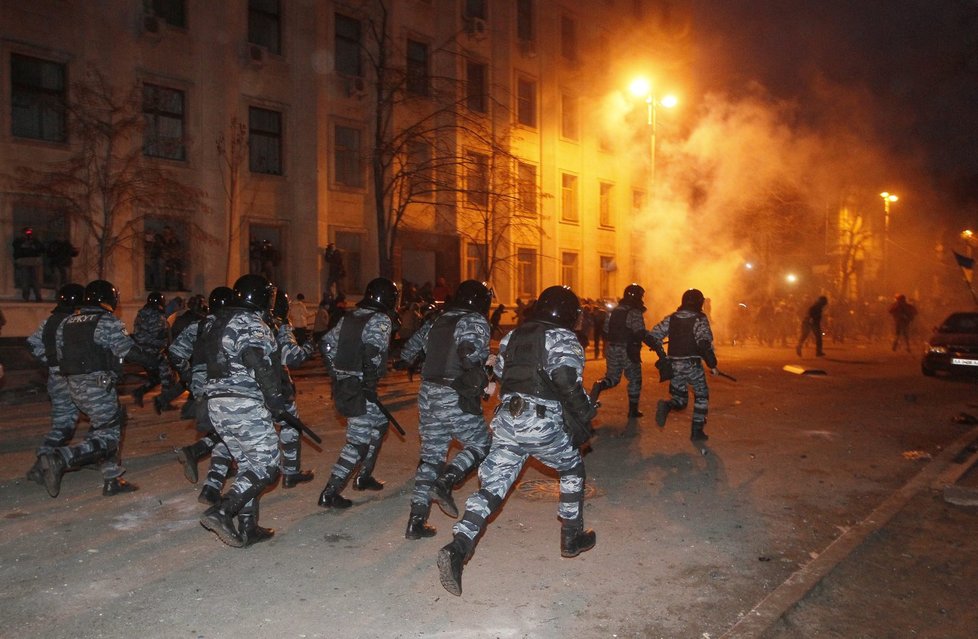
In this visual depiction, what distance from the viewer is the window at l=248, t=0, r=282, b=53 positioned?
21.5 metres

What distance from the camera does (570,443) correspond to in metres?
4.74

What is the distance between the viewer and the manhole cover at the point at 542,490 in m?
6.56

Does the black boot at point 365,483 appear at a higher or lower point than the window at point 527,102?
lower

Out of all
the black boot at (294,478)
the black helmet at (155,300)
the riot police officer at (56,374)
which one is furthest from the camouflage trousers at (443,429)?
the black helmet at (155,300)

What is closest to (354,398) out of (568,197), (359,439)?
(359,439)

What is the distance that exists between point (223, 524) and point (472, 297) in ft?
7.60

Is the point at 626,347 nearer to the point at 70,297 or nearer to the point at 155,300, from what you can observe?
the point at 70,297

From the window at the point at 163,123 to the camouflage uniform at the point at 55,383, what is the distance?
13731 millimetres

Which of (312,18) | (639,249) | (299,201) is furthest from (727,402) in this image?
(639,249)

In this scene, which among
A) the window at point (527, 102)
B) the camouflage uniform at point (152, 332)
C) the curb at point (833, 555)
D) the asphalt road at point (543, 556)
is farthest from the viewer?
the window at point (527, 102)

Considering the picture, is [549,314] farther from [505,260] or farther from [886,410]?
[505,260]

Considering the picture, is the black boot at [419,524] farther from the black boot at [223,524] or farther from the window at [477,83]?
the window at [477,83]

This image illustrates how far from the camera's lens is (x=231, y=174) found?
20.3 m

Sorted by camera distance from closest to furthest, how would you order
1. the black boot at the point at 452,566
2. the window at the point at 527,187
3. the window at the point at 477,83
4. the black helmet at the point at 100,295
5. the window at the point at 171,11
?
1. the black boot at the point at 452,566
2. the black helmet at the point at 100,295
3. the window at the point at 171,11
4. the window at the point at 527,187
5. the window at the point at 477,83
